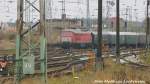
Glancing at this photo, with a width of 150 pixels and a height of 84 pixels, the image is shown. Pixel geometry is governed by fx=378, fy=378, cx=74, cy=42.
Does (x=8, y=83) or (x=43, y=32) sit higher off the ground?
(x=43, y=32)

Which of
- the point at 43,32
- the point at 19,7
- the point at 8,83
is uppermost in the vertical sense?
the point at 19,7

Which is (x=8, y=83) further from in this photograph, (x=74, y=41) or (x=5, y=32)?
(x=5, y=32)

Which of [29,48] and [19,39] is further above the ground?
[19,39]

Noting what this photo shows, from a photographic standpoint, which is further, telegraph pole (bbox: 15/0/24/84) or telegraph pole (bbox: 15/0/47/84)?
telegraph pole (bbox: 15/0/24/84)

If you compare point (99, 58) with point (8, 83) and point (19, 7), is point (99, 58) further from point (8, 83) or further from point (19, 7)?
point (19, 7)

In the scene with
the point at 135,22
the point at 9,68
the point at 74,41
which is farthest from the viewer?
the point at 135,22

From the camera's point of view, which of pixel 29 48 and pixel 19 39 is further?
pixel 19 39

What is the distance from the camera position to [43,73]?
1184cm

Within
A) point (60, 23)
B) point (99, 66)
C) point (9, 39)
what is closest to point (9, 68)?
point (99, 66)

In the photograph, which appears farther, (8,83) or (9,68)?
(9,68)

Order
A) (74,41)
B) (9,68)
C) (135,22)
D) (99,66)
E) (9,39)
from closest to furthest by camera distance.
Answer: (9,68)
(99,66)
(74,41)
(9,39)
(135,22)

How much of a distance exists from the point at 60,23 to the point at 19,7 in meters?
61.7

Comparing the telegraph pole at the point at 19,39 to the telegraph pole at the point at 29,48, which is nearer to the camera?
the telegraph pole at the point at 29,48

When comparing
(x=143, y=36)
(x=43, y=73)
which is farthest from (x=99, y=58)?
(x=143, y=36)
